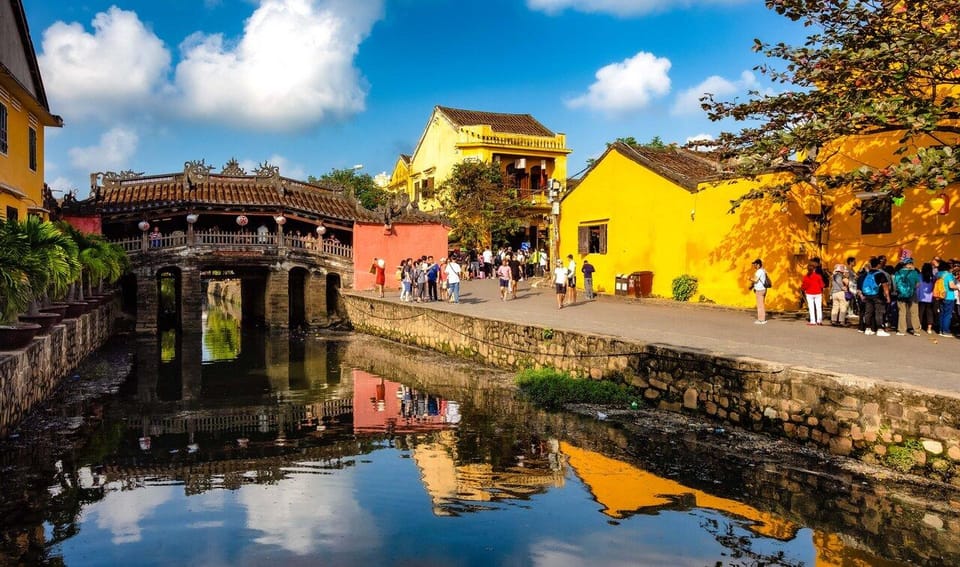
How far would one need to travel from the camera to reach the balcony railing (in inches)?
1027

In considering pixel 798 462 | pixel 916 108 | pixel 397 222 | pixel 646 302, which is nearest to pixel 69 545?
pixel 798 462

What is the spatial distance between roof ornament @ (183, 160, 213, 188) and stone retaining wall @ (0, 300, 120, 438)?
381 inches

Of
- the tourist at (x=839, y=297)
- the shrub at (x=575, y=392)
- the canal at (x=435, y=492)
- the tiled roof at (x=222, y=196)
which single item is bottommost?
the canal at (x=435, y=492)

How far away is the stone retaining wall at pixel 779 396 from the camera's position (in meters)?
7.44

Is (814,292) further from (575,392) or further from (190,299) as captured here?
(190,299)

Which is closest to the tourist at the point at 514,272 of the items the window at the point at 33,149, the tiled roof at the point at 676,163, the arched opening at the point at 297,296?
the tiled roof at the point at 676,163

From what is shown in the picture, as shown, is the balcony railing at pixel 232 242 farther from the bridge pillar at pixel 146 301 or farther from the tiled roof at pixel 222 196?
the tiled roof at pixel 222 196

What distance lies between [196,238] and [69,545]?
71.4 feet

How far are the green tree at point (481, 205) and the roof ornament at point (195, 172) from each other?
9.97m

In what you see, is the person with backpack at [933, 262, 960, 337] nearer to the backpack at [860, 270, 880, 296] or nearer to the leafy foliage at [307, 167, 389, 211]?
the backpack at [860, 270, 880, 296]

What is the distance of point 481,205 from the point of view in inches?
1310

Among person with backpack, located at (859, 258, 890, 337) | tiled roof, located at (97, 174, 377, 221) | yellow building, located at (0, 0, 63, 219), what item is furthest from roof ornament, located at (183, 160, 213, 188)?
person with backpack, located at (859, 258, 890, 337)

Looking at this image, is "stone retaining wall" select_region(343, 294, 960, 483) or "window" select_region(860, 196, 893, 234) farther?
"window" select_region(860, 196, 893, 234)

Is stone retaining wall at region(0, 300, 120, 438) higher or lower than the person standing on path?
lower
